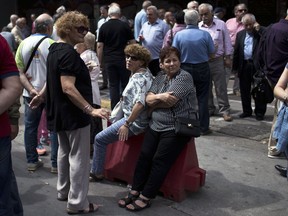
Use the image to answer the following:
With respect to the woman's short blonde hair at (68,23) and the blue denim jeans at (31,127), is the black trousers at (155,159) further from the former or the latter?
the blue denim jeans at (31,127)

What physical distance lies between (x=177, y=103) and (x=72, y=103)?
97cm

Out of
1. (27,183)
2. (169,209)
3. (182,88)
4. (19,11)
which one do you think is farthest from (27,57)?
(19,11)

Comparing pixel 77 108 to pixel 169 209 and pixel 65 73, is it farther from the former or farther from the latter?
pixel 169 209

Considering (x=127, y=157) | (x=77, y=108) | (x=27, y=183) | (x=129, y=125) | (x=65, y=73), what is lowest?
(x=27, y=183)

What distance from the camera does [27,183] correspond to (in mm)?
4988

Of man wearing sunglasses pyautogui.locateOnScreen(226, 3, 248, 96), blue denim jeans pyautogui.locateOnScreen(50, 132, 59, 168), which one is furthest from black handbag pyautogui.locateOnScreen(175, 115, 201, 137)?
man wearing sunglasses pyautogui.locateOnScreen(226, 3, 248, 96)

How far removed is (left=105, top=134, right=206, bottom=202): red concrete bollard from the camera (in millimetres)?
4363

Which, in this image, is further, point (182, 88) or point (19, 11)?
point (19, 11)

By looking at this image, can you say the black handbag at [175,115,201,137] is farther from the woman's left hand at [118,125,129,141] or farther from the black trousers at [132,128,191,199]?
the woman's left hand at [118,125,129,141]

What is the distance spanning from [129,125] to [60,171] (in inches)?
30.9

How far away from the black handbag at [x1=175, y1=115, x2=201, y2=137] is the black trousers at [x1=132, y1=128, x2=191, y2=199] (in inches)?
3.1

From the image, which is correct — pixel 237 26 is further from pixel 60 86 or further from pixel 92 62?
pixel 60 86

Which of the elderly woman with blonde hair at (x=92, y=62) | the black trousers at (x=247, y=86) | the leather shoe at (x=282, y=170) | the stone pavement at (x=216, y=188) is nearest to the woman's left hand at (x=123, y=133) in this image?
the stone pavement at (x=216, y=188)

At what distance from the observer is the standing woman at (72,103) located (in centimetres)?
392
